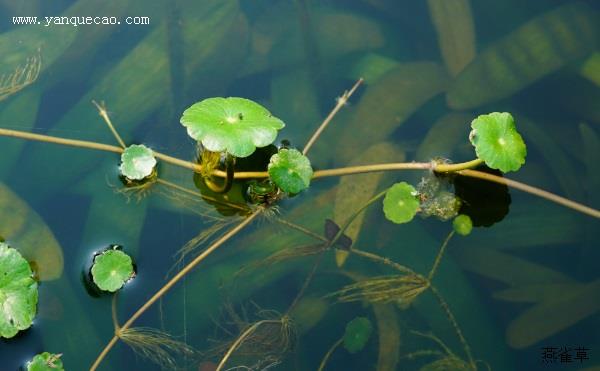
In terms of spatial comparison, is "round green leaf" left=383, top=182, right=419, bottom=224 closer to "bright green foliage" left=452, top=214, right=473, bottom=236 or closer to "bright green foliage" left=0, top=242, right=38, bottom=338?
"bright green foliage" left=452, top=214, right=473, bottom=236

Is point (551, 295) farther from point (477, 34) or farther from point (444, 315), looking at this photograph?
point (477, 34)

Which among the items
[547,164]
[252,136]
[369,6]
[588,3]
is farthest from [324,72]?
[588,3]

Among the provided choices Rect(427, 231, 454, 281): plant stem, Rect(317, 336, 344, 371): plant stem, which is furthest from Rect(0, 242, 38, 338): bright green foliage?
Rect(427, 231, 454, 281): plant stem

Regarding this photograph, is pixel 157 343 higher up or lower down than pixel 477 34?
lower down

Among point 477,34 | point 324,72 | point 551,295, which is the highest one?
point 477,34

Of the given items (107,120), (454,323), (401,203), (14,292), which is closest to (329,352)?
(454,323)

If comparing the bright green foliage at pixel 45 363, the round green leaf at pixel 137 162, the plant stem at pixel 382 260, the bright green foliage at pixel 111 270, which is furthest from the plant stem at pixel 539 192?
the bright green foliage at pixel 45 363

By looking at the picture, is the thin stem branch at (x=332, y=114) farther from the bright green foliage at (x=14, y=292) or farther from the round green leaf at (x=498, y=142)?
the bright green foliage at (x=14, y=292)
